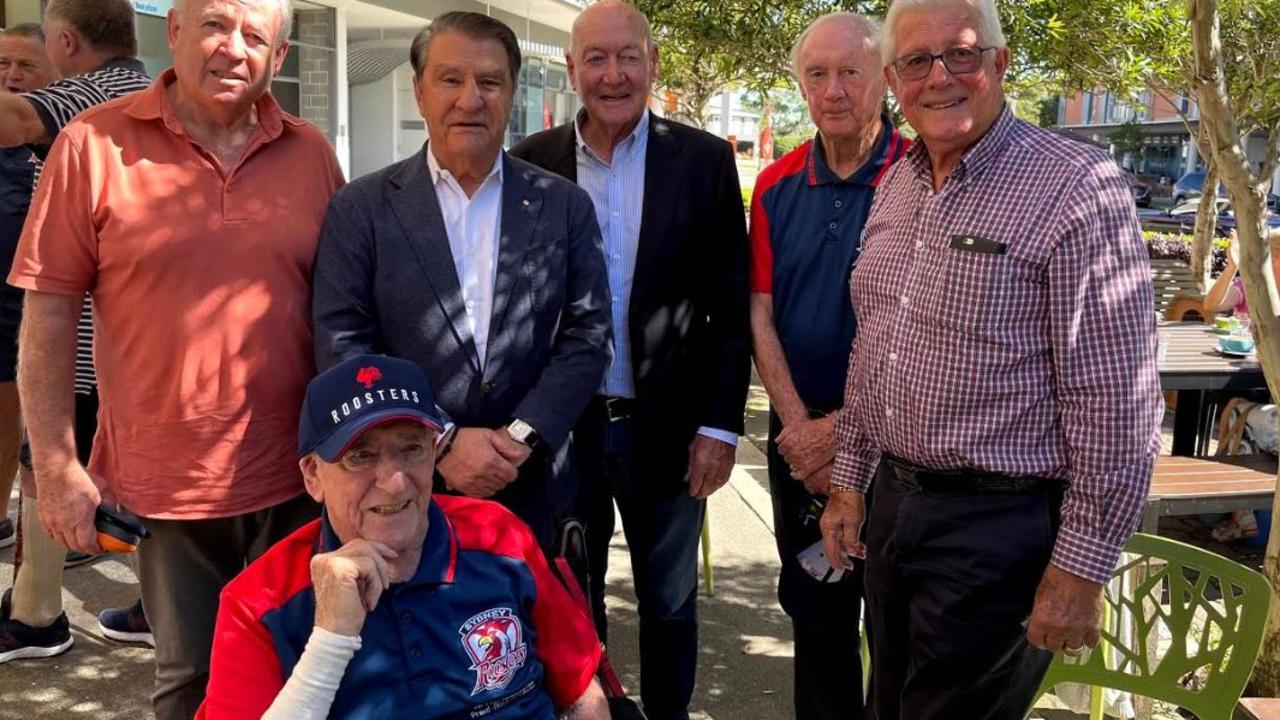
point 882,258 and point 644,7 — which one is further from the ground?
point 644,7

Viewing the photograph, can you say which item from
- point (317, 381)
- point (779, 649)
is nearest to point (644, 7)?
point (779, 649)

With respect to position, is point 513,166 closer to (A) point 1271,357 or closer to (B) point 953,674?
(B) point 953,674

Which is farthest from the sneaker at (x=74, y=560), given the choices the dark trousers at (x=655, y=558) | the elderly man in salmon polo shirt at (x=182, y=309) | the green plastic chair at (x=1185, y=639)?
the green plastic chair at (x=1185, y=639)

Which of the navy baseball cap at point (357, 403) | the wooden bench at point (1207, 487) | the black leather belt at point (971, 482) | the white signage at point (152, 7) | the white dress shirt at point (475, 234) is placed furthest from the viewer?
the white signage at point (152, 7)

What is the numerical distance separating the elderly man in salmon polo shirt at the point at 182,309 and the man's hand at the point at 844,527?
1.43 m

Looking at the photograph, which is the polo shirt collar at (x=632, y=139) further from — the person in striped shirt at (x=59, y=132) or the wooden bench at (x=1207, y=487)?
the wooden bench at (x=1207, y=487)

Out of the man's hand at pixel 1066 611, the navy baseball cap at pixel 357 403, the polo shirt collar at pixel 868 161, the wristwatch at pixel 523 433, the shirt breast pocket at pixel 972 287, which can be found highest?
the polo shirt collar at pixel 868 161

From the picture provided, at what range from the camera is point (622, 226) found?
3.20m

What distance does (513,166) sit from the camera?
2.83 metres

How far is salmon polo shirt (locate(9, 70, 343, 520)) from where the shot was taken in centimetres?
242

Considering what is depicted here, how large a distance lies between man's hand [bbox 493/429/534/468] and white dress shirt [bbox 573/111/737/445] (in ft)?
2.09

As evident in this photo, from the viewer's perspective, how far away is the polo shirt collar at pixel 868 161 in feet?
10.1

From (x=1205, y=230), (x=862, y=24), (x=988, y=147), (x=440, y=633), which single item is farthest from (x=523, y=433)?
(x=1205, y=230)

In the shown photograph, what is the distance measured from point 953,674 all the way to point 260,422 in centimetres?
178
